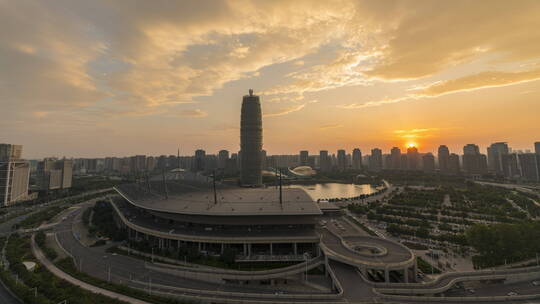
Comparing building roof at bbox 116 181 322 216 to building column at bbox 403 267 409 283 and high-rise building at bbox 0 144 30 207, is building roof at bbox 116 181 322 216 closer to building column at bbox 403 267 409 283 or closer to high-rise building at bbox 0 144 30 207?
building column at bbox 403 267 409 283

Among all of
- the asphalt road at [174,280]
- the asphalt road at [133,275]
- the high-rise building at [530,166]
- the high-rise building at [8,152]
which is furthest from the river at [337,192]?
the high-rise building at [8,152]

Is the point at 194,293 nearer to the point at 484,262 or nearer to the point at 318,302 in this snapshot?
the point at 318,302

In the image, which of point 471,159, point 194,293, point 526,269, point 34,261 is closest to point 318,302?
point 194,293

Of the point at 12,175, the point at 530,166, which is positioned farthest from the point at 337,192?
the point at 12,175

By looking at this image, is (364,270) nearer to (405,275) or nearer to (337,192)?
(405,275)

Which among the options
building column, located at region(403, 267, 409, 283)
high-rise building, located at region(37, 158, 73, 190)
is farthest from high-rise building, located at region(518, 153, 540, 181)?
high-rise building, located at region(37, 158, 73, 190)
